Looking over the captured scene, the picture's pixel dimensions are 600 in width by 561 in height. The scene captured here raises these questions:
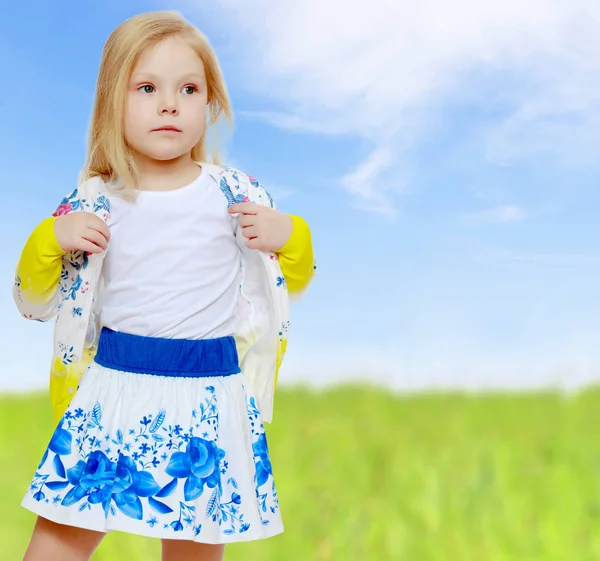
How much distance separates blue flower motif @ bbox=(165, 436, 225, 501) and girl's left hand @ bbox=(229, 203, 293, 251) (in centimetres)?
48

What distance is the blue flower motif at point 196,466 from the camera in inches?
76.8

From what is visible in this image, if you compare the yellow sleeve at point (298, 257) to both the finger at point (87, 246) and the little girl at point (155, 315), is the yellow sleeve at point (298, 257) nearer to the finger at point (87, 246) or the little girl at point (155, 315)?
the little girl at point (155, 315)

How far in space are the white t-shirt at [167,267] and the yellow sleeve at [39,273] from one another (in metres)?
0.12

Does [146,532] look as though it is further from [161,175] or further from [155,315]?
[161,175]

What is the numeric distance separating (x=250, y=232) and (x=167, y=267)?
21 cm

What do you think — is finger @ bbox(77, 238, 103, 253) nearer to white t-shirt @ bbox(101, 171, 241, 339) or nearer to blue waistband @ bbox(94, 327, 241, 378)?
white t-shirt @ bbox(101, 171, 241, 339)

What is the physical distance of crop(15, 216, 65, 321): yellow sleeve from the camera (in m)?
2.03

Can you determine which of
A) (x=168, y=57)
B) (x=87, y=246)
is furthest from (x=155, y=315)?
(x=168, y=57)

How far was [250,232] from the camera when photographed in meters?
2.09

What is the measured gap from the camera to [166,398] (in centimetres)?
199

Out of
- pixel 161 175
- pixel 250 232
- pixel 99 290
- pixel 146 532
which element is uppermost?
pixel 161 175

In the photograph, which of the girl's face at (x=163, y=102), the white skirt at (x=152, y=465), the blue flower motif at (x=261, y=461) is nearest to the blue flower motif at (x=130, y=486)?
the white skirt at (x=152, y=465)

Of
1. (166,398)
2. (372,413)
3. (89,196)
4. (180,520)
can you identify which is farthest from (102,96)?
(372,413)

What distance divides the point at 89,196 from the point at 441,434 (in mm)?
2018
